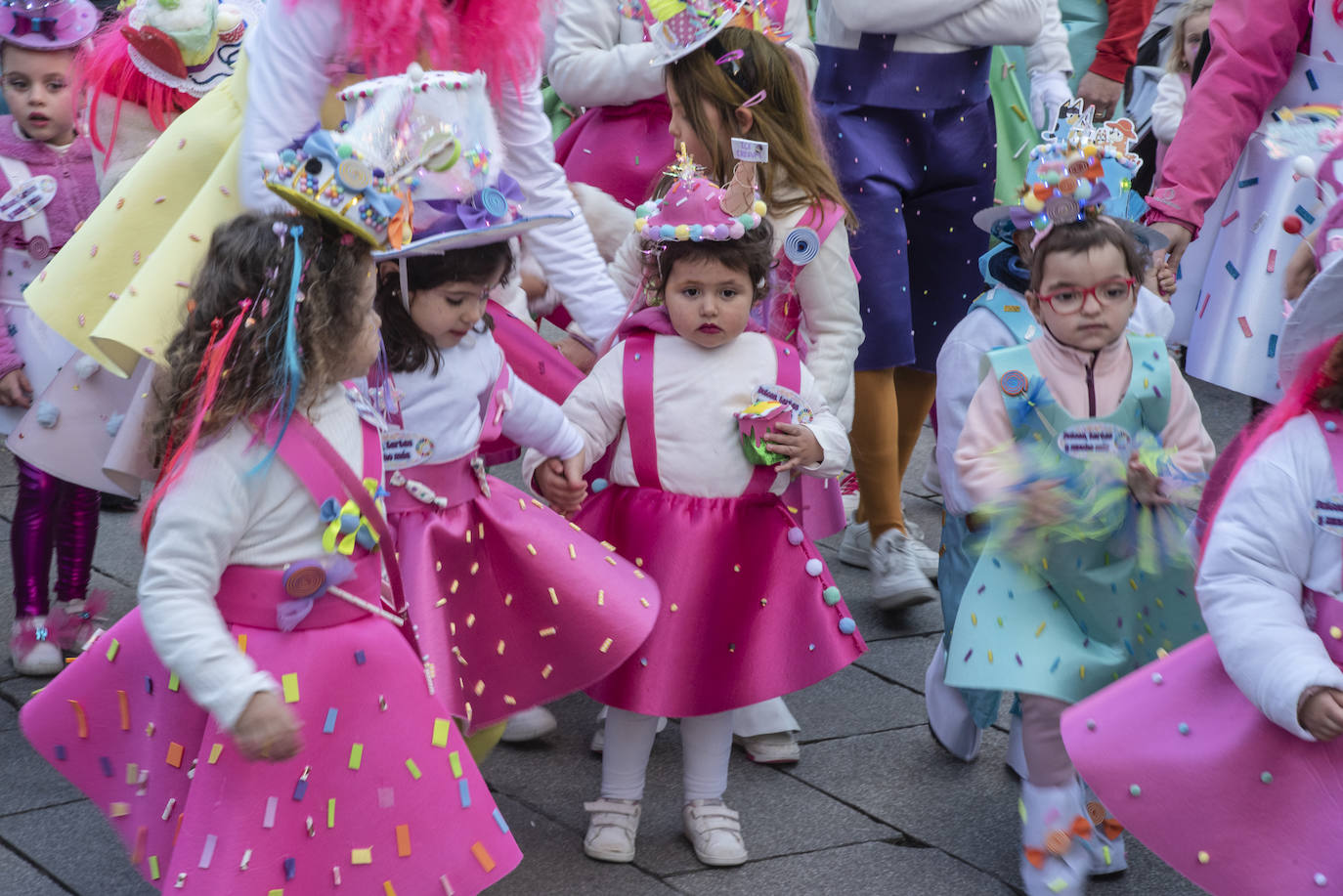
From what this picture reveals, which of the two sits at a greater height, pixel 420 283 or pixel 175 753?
pixel 420 283

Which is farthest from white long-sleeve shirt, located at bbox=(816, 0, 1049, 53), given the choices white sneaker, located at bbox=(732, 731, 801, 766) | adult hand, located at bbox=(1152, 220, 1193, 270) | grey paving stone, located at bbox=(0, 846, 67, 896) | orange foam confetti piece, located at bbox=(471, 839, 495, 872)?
grey paving stone, located at bbox=(0, 846, 67, 896)

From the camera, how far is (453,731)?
2918 millimetres

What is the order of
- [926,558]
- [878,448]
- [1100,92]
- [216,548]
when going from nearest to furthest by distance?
[216,548]
[878,448]
[926,558]
[1100,92]

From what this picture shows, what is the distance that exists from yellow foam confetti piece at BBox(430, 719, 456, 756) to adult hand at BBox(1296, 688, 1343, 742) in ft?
4.63

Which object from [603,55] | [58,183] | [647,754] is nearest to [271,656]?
[647,754]

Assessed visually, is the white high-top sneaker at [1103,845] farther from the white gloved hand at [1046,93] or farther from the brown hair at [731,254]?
the white gloved hand at [1046,93]

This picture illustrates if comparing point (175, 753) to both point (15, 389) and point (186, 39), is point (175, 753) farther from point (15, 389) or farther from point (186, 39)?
point (186, 39)

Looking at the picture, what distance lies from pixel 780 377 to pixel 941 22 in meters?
1.42

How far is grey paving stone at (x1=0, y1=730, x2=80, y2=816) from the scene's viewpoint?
368cm

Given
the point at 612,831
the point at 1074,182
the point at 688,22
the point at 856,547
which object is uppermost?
the point at 688,22

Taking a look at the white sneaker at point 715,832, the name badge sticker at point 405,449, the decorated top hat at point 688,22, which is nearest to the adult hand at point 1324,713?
the white sneaker at point 715,832

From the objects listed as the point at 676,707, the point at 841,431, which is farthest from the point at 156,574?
the point at 841,431

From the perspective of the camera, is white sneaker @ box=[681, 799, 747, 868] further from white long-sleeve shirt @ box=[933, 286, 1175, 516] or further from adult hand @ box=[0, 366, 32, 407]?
adult hand @ box=[0, 366, 32, 407]

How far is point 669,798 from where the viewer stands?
3.82 metres
